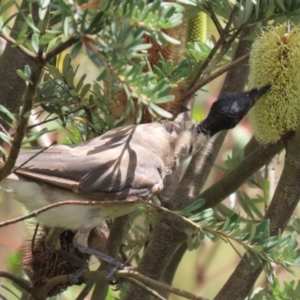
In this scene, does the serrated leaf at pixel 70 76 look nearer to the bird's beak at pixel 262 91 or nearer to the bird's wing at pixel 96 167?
the bird's wing at pixel 96 167

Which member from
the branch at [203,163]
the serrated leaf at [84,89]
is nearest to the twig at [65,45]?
the serrated leaf at [84,89]

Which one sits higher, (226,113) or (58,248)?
(226,113)

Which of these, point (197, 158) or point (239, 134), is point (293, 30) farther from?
point (239, 134)

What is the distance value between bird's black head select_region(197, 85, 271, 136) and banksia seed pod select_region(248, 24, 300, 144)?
115 mm

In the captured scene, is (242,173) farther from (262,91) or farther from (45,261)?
(45,261)

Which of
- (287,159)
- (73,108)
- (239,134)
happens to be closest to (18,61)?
(73,108)

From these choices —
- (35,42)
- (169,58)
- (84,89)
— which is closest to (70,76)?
(84,89)

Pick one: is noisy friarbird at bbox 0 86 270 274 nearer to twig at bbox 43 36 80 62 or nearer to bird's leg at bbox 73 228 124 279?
bird's leg at bbox 73 228 124 279

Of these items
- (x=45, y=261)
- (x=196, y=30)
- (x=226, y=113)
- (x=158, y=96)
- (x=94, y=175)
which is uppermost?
(x=196, y=30)

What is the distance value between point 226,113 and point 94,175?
0.30m

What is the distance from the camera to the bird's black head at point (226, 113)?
4.11 ft

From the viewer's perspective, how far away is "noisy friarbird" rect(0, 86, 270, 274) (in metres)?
1.16

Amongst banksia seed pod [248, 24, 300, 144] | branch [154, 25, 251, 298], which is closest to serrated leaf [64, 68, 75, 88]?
banksia seed pod [248, 24, 300, 144]

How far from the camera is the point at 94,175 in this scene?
1.16 m
